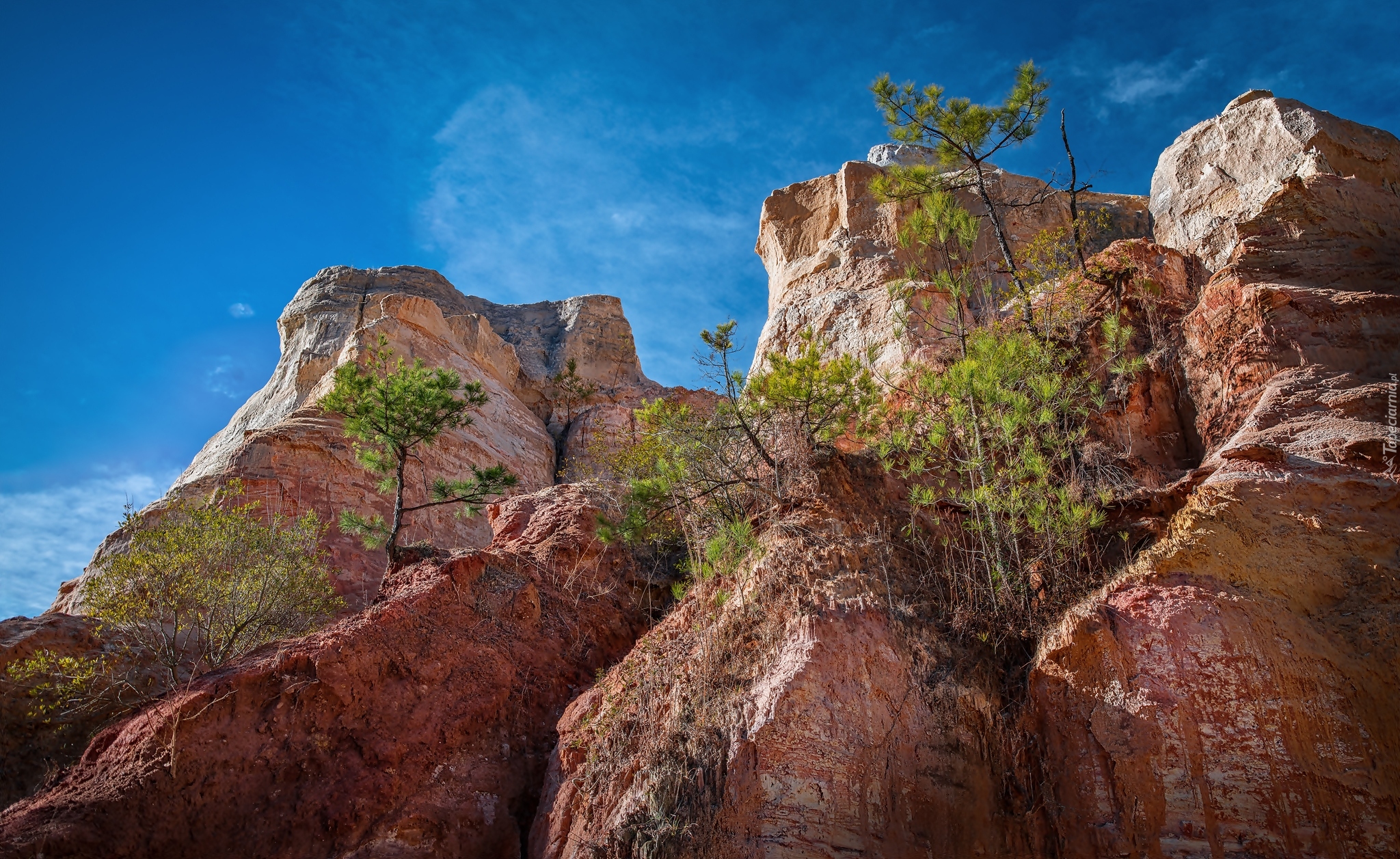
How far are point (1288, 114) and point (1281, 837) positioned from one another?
1626 centimetres

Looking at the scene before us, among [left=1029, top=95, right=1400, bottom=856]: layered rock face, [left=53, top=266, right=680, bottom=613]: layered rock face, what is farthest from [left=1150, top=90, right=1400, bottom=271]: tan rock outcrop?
[left=53, top=266, right=680, bottom=613]: layered rock face

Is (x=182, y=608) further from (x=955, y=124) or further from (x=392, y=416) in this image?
(x=955, y=124)

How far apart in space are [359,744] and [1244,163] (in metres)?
19.9

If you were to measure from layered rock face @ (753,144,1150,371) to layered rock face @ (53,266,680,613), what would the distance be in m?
7.97

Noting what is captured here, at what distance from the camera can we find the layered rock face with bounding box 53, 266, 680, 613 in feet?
61.2

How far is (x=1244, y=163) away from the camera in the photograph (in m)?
17.5

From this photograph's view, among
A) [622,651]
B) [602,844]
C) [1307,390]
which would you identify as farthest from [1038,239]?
[602,844]

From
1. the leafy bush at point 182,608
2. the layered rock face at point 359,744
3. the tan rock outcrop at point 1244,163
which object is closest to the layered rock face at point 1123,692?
the layered rock face at point 359,744

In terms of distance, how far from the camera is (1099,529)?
31.5 feet

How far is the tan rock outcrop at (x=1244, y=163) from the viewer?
52.6ft

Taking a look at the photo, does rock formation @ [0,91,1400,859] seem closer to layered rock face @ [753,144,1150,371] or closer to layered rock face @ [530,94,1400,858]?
layered rock face @ [530,94,1400,858]

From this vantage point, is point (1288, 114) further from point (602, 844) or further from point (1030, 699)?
point (602, 844)

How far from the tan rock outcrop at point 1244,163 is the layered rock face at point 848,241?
2.02 meters

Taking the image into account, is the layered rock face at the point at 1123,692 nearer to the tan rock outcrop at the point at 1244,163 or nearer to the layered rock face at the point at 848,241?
the tan rock outcrop at the point at 1244,163
